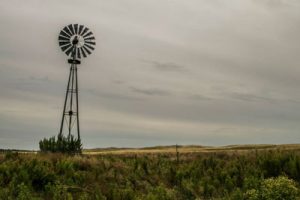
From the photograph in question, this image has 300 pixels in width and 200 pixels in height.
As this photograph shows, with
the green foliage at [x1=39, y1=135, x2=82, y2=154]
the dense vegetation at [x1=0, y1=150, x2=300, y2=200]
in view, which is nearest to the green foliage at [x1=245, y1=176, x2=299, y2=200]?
the dense vegetation at [x1=0, y1=150, x2=300, y2=200]

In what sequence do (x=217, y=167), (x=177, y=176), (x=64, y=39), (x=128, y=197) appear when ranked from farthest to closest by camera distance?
1. (x=64, y=39)
2. (x=217, y=167)
3. (x=177, y=176)
4. (x=128, y=197)

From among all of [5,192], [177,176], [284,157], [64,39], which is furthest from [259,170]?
[64,39]

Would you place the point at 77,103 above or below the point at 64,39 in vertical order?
below

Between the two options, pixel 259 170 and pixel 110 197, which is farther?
pixel 259 170

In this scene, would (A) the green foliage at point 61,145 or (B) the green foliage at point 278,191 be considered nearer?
(B) the green foliage at point 278,191

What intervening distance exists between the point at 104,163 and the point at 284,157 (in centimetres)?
1359

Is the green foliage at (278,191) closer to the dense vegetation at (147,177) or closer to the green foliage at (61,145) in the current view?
the dense vegetation at (147,177)

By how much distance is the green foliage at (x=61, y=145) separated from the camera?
133 feet

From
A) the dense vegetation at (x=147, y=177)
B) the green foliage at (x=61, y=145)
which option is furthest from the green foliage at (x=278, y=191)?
the green foliage at (x=61, y=145)

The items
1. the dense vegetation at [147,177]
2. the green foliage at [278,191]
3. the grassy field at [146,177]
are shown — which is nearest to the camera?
the green foliage at [278,191]

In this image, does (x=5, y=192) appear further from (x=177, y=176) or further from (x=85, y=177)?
(x=177, y=176)

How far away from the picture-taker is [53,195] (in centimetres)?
2589

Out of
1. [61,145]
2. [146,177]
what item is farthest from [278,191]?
[61,145]

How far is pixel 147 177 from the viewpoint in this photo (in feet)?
106
